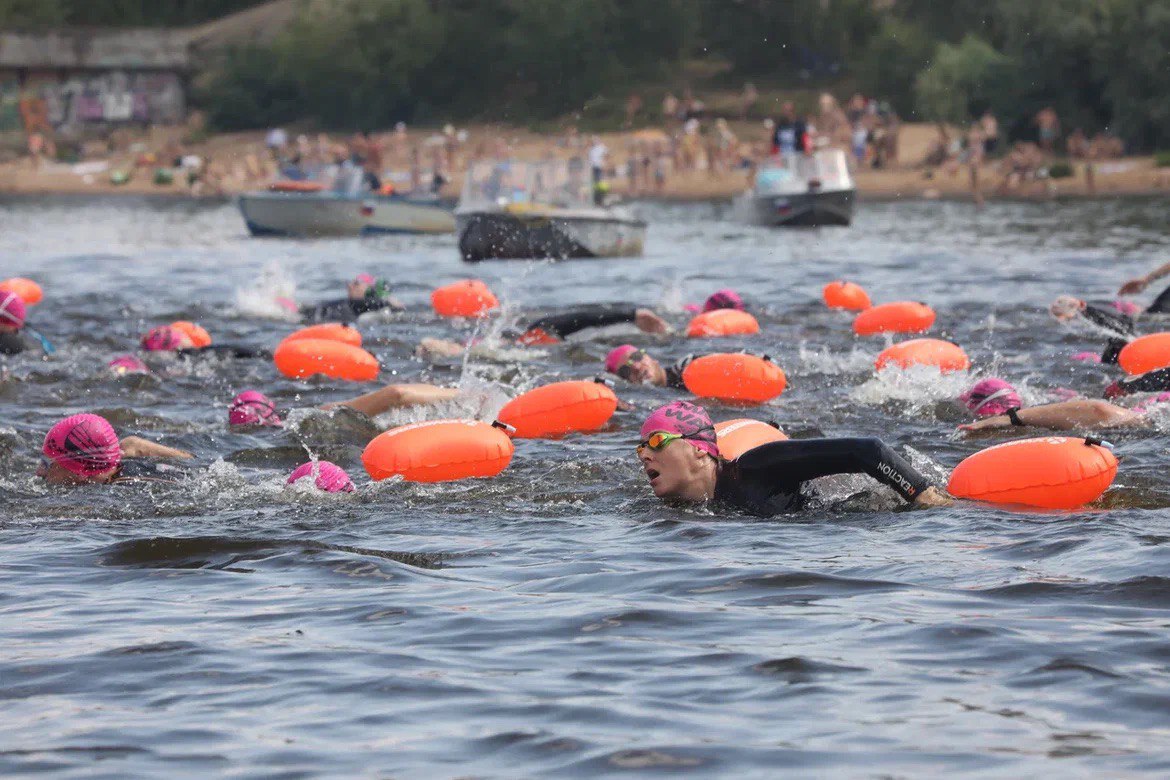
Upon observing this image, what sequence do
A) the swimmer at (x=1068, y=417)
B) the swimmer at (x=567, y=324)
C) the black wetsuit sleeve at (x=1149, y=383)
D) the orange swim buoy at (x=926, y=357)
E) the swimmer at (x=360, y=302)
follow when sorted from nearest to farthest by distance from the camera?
the swimmer at (x=1068, y=417)
the black wetsuit sleeve at (x=1149, y=383)
the orange swim buoy at (x=926, y=357)
the swimmer at (x=567, y=324)
the swimmer at (x=360, y=302)

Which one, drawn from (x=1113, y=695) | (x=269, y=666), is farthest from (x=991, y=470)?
(x=269, y=666)

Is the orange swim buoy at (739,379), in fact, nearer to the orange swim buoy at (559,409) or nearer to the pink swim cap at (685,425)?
the orange swim buoy at (559,409)

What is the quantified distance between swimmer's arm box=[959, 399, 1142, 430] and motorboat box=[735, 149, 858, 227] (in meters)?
24.2

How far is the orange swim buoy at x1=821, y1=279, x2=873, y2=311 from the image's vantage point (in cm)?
2033

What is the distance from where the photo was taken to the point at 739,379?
1294 centimetres

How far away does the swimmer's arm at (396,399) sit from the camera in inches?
485

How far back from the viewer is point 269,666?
664 cm

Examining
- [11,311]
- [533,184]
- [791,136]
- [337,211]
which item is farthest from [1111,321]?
[337,211]

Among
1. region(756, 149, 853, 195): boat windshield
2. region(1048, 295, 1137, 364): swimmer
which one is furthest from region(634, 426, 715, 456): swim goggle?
region(756, 149, 853, 195): boat windshield

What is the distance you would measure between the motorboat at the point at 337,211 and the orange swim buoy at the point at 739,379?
80.5 feet

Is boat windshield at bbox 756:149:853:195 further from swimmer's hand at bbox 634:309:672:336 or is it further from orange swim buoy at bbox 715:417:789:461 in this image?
orange swim buoy at bbox 715:417:789:461

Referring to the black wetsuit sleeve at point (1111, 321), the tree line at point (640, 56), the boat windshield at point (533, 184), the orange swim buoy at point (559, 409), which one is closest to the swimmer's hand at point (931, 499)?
the orange swim buoy at point (559, 409)

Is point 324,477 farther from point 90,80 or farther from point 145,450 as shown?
point 90,80

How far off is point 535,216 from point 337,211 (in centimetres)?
1043
